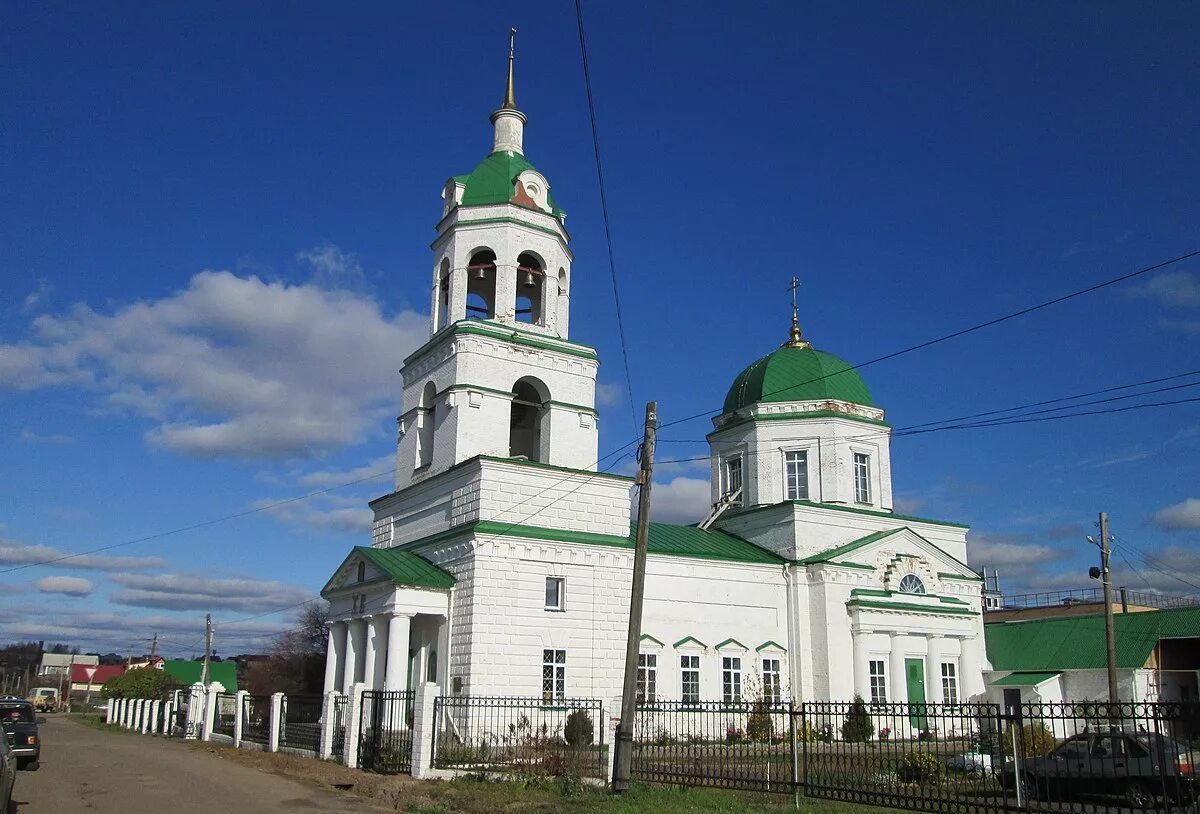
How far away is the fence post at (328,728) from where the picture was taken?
23188 millimetres

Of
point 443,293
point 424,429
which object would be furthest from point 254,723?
point 443,293

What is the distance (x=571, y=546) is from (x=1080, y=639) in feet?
72.6

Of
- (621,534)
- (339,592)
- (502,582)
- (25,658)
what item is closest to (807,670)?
(621,534)

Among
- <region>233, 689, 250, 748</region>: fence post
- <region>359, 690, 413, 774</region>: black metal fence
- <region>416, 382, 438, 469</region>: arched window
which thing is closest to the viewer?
<region>359, 690, 413, 774</region>: black metal fence

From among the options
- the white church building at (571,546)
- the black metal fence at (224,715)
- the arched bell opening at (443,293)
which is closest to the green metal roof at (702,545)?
the white church building at (571,546)

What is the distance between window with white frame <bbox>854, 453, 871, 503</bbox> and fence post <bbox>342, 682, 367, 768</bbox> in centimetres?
2060

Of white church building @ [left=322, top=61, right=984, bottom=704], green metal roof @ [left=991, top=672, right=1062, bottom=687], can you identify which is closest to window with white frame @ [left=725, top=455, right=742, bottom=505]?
white church building @ [left=322, top=61, right=984, bottom=704]

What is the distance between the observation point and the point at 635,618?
1803 cm

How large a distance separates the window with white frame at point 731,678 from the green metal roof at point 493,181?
14.5m

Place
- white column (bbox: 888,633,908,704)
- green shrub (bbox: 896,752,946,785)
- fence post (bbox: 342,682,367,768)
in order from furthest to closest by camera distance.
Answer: white column (bbox: 888,633,908,704)
fence post (bbox: 342,682,367,768)
green shrub (bbox: 896,752,946,785)

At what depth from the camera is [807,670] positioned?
31484 millimetres

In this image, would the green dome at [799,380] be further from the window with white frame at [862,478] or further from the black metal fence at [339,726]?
the black metal fence at [339,726]

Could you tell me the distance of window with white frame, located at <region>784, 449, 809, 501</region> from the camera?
1431 inches

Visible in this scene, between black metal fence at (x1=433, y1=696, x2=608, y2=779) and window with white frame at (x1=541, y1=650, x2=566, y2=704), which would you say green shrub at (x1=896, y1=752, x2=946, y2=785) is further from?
window with white frame at (x1=541, y1=650, x2=566, y2=704)
